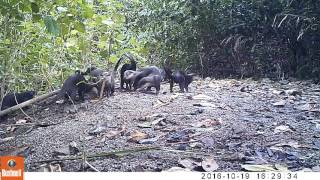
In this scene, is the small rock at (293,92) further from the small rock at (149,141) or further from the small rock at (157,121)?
the small rock at (149,141)

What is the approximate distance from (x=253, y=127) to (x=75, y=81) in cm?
119

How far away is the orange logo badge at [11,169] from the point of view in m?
1.67

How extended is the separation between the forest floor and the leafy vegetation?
24 cm

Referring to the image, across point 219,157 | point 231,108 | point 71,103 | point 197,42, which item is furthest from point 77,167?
point 197,42

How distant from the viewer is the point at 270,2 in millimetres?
3066

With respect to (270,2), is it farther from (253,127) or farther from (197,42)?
(253,127)

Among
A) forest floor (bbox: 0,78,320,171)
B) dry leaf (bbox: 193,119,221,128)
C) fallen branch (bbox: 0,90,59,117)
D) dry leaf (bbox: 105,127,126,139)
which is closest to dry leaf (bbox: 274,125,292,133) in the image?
forest floor (bbox: 0,78,320,171)

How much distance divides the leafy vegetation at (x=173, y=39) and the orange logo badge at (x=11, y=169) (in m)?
0.70

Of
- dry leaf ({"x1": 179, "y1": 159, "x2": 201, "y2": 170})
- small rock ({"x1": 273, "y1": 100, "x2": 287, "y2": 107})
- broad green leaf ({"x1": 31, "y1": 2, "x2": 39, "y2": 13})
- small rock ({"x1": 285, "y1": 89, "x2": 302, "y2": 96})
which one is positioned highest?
broad green leaf ({"x1": 31, "y1": 2, "x2": 39, "y2": 13})

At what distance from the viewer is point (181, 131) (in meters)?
1.96

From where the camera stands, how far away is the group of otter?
2746 millimetres

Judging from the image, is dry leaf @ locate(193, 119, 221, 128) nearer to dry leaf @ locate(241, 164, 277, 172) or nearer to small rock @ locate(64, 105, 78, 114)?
dry leaf @ locate(241, 164, 277, 172)

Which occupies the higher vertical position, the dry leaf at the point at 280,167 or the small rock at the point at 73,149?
the dry leaf at the point at 280,167

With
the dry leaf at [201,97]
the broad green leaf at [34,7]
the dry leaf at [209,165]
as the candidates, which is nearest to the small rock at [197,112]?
the dry leaf at [201,97]
